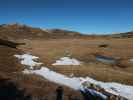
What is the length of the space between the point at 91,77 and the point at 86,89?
6.73 metres

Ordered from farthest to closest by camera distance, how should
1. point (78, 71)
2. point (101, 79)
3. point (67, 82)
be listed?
1. point (78, 71)
2. point (101, 79)
3. point (67, 82)

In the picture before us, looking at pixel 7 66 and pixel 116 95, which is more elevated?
pixel 7 66

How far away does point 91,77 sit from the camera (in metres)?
26.1

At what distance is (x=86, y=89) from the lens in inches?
769

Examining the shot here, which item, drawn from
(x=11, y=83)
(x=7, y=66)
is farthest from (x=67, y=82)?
(x=7, y=66)

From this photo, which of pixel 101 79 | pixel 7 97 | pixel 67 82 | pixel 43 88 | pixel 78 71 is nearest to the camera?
pixel 7 97

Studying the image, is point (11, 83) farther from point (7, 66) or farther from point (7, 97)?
point (7, 66)

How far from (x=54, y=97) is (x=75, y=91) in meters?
2.75

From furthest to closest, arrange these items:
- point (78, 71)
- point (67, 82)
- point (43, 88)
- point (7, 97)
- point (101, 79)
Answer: point (78, 71) → point (101, 79) → point (67, 82) → point (43, 88) → point (7, 97)

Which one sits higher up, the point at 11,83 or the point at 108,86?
the point at 11,83

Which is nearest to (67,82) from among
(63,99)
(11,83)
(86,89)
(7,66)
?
(86,89)

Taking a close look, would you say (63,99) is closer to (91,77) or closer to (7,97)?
(7,97)

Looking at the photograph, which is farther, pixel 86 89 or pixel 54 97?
pixel 86 89

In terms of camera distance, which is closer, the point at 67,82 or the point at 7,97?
the point at 7,97
